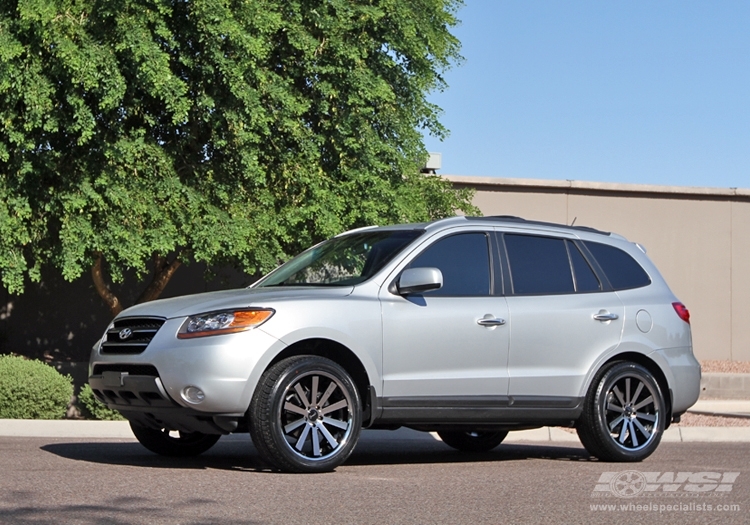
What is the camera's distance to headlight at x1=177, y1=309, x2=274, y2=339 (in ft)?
25.5

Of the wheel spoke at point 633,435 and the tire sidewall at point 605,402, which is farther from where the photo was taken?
the wheel spoke at point 633,435

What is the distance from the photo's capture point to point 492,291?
9023 mm

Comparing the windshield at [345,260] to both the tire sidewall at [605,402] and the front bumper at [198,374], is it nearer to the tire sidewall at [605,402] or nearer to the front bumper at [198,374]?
the front bumper at [198,374]

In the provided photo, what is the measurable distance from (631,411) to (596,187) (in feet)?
44.8

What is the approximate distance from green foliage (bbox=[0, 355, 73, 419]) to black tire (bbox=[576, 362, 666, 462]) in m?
Result: 7.31

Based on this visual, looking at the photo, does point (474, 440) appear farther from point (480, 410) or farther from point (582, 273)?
point (582, 273)

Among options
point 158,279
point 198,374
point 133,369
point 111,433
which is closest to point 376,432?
point 111,433

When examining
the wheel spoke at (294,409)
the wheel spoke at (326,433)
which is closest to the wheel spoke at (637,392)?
the wheel spoke at (326,433)

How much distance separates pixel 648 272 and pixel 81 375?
12.4 m

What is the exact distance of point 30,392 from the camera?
45.0 feet

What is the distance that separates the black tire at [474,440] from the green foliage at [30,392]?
574 cm

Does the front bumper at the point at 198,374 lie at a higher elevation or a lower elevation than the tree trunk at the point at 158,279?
lower

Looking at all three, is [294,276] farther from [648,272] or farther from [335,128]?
[335,128]

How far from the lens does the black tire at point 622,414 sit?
926 centimetres
